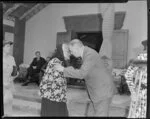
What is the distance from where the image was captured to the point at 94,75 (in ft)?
4.09

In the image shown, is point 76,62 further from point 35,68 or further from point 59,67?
point 35,68

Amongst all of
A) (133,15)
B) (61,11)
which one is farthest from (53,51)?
(133,15)

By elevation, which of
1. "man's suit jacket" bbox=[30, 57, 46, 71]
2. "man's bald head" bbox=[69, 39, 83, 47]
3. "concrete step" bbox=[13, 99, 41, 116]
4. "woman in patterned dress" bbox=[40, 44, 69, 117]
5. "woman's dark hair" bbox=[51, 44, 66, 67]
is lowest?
"concrete step" bbox=[13, 99, 41, 116]

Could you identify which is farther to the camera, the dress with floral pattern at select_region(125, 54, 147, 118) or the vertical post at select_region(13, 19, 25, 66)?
the vertical post at select_region(13, 19, 25, 66)

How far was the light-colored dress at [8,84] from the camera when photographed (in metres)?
1.24

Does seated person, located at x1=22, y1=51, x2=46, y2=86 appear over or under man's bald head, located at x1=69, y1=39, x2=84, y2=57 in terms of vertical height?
under

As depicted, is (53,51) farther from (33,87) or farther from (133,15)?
(133,15)

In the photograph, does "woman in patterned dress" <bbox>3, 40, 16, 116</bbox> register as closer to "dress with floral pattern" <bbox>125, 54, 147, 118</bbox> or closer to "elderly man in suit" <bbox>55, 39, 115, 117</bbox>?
"elderly man in suit" <bbox>55, 39, 115, 117</bbox>

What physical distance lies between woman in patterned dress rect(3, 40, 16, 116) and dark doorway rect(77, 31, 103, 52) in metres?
0.40

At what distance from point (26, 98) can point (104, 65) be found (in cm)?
47

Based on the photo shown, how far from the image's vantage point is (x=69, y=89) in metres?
1.23

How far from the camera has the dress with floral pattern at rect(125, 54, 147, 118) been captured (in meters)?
1.16

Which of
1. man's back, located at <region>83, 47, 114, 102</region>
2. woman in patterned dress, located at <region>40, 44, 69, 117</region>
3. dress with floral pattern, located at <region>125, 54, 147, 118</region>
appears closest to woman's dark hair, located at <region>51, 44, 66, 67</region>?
woman in patterned dress, located at <region>40, 44, 69, 117</region>

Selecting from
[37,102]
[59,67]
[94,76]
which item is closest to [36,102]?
[37,102]
